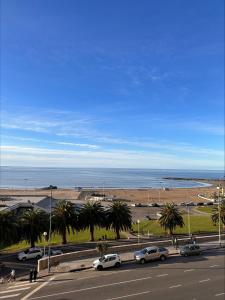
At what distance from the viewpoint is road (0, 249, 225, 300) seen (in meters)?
27.7

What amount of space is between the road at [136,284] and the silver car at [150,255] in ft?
2.23

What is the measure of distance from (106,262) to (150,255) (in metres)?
5.06

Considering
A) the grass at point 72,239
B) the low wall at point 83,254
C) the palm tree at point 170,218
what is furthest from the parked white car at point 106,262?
the palm tree at point 170,218

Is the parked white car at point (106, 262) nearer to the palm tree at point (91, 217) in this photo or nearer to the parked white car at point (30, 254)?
the parked white car at point (30, 254)

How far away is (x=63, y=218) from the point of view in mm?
55906

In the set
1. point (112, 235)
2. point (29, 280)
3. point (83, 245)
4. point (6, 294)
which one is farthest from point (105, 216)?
point (6, 294)

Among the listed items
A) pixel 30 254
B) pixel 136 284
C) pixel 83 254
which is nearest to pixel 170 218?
pixel 83 254

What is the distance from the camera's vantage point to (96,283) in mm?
31203

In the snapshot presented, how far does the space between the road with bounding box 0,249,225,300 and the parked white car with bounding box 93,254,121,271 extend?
727 millimetres

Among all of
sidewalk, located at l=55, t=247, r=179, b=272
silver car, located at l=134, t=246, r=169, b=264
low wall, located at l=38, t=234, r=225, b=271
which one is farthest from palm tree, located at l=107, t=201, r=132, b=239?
silver car, located at l=134, t=246, r=169, b=264

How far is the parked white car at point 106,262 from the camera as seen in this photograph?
119ft

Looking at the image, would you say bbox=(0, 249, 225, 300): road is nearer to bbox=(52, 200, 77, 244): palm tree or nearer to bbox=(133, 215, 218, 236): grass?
bbox=(52, 200, 77, 244): palm tree

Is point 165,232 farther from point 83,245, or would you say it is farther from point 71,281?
point 71,281

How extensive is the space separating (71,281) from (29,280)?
153 inches
